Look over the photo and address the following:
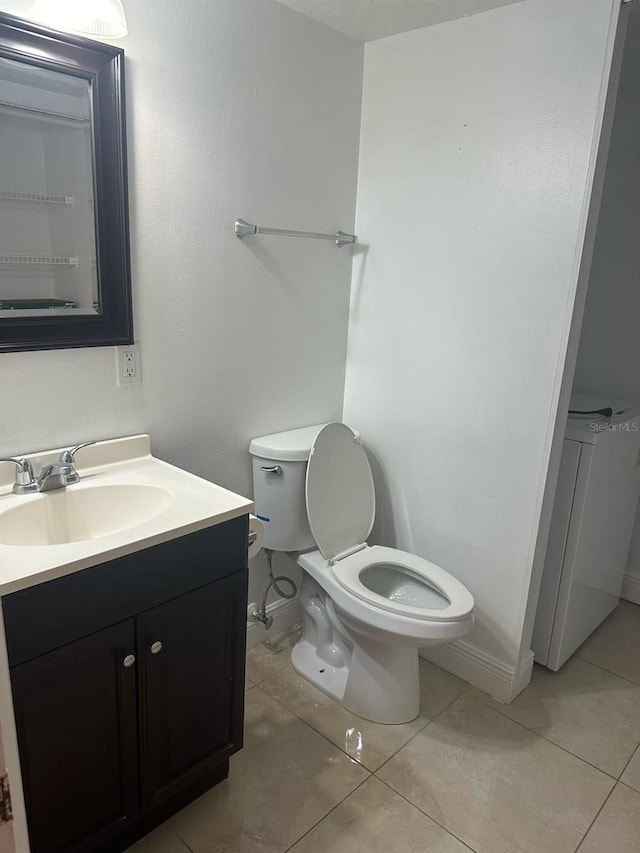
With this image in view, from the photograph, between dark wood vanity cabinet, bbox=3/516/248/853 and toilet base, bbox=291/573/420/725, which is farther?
toilet base, bbox=291/573/420/725

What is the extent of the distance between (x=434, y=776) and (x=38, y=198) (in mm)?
1912

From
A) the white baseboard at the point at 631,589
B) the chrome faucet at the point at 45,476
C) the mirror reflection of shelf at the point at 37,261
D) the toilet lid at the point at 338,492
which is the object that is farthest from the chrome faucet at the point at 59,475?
the white baseboard at the point at 631,589

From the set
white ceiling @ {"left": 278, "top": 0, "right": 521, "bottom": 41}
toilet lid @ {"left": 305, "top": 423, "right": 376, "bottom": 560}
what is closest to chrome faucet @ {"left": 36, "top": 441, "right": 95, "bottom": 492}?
toilet lid @ {"left": 305, "top": 423, "right": 376, "bottom": 560}

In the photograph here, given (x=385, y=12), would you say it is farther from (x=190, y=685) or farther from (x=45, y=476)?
(x=190, y=685)

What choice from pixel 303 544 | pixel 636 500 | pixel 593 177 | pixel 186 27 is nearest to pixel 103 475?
pixel 303 544

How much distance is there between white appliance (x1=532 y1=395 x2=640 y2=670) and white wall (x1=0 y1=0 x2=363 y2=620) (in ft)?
3.17

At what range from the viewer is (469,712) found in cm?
207

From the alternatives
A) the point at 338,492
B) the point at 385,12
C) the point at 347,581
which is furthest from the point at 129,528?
the point at 385,12

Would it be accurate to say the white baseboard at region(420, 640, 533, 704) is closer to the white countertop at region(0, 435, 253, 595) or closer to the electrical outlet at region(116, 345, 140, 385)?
the white countertop at region(0, 435, 253, 595)

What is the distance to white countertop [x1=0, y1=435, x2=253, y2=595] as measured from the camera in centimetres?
116

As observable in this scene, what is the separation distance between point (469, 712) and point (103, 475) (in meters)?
1.44

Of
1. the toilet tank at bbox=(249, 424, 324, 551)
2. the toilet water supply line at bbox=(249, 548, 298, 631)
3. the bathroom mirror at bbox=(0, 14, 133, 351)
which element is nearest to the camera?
the bathroom mirror at bbox=(0, 14, 133, 351)

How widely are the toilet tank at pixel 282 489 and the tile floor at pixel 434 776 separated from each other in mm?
511

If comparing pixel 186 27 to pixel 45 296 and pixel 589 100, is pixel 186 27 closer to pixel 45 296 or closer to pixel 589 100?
pixel 45 296
